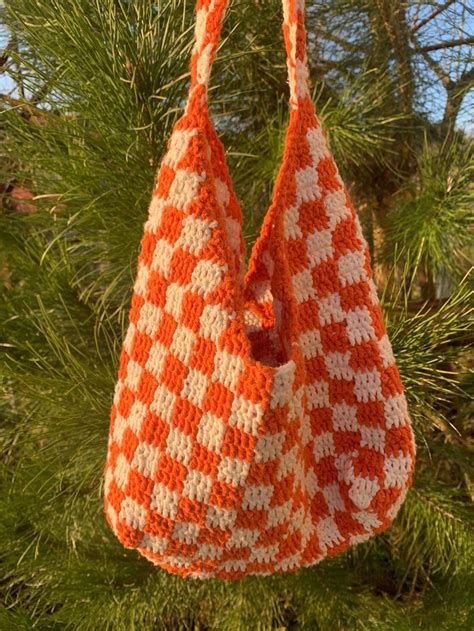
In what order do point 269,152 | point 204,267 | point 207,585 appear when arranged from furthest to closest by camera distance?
1. point 207,585
2. point 269,152
3. point 204,267

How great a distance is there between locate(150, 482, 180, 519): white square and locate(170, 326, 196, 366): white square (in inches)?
2.6

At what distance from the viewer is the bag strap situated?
11.3 inches

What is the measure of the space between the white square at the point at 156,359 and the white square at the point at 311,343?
0.28ft

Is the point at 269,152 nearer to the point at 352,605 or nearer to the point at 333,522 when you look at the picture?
the point at 333,522

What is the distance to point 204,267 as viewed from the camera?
283mm

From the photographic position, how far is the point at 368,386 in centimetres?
32

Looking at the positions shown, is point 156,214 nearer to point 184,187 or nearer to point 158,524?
point 184,187

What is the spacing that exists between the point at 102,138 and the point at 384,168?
31 cm

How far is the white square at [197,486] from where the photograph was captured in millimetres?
288

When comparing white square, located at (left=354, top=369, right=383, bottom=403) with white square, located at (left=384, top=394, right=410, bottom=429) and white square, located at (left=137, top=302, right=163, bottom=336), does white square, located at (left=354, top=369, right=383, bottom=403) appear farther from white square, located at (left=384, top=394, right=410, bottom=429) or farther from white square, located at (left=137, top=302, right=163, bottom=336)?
white square, located at (left=137, top=302, right=163, bottom=336)

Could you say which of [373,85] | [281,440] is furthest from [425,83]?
[281,440]

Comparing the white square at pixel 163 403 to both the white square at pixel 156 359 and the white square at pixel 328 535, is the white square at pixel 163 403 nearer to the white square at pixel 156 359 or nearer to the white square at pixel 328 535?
the white square at pixel 156 359

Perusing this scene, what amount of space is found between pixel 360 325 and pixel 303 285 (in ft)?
0.13

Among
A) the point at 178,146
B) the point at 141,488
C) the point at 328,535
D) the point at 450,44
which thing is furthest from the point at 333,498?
the point at 450,44
